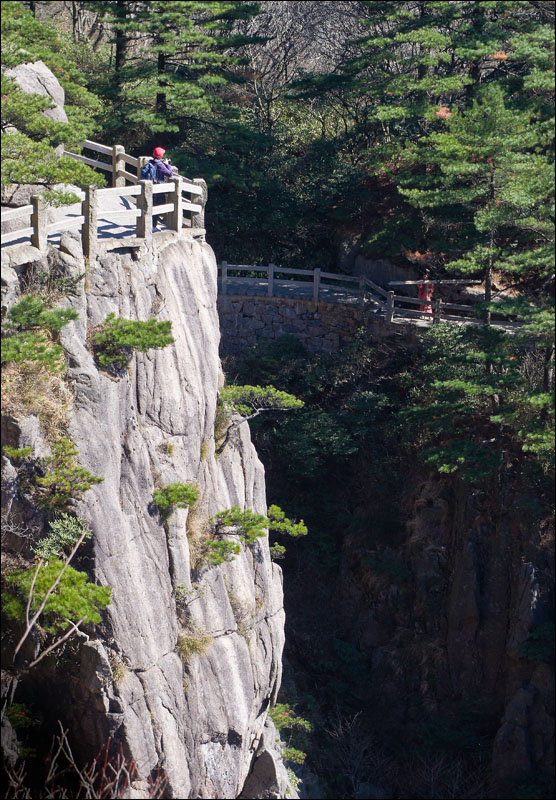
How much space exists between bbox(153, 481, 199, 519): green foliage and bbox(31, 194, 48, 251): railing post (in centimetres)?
410

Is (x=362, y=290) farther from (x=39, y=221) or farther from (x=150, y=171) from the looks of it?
(x=39, y=221)

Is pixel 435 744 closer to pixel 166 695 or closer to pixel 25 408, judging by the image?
pixel 166 695

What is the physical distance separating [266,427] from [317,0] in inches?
636

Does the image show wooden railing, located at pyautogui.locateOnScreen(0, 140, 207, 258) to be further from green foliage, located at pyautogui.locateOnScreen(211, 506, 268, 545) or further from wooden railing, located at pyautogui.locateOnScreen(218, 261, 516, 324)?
wooden railing, located at pyautogui.locateOnScreen(218, 261, 516, 324)

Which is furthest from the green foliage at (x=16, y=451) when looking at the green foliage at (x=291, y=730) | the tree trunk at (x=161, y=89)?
the tree trunk at (x=161, y=89)

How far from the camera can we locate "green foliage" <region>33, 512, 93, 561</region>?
11.5 metres

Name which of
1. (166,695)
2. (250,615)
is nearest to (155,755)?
(166,695)

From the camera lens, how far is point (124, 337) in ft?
40.6

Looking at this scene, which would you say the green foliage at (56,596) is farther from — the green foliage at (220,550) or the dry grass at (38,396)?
the green foliage at (220,550)

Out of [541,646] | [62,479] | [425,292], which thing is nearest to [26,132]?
[62,479]

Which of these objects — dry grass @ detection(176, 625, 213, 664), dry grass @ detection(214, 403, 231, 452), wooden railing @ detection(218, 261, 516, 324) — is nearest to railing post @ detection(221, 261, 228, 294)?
wooden railing @ detection(218, 261, 516, 324)

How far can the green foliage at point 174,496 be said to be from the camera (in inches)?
522

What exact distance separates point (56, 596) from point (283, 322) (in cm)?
1463

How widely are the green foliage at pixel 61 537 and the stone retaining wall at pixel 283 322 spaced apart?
12714 mm
